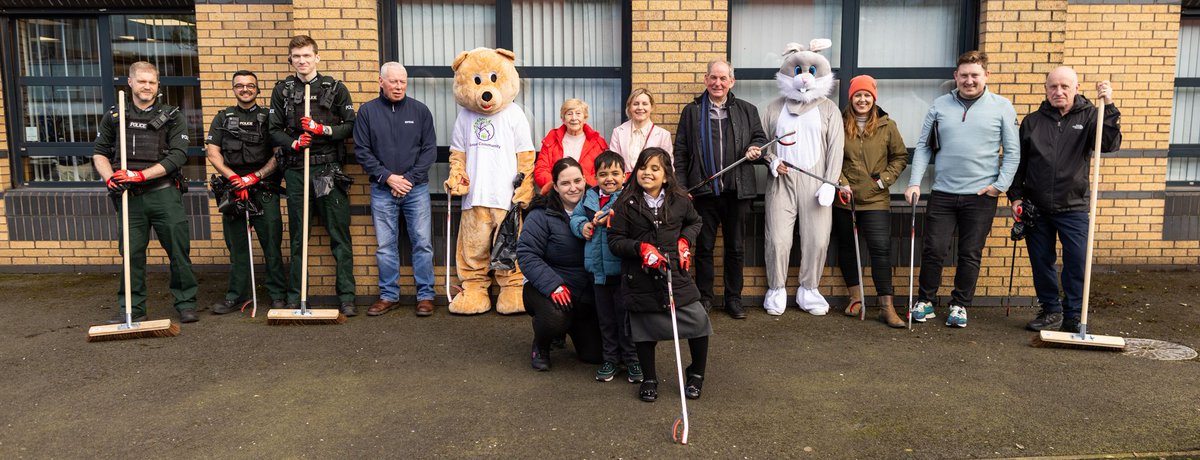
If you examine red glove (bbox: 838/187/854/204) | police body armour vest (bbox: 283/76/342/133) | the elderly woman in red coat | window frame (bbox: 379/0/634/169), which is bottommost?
red glove (bbox: 838/187/854/204)

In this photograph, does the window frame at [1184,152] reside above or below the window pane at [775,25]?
below

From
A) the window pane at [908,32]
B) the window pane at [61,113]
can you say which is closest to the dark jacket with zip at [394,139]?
the window pane at [908,32]

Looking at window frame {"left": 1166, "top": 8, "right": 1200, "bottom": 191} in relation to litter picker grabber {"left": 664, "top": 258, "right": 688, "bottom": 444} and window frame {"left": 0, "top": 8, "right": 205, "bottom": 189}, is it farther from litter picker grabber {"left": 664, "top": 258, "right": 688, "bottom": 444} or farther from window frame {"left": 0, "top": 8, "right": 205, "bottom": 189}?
window frame {"left": 0, "top": 8, "right": 205, "bottom": 189}

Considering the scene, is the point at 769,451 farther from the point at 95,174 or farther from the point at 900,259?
the point at 95,174

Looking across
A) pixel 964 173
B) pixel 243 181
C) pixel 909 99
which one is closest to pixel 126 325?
pixel 243 181

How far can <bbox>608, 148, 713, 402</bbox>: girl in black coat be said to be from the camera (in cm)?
441

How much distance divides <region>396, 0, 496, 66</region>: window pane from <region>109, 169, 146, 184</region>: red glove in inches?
86.9

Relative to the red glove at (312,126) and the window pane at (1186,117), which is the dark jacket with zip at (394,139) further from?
the window pane at (1186,117)

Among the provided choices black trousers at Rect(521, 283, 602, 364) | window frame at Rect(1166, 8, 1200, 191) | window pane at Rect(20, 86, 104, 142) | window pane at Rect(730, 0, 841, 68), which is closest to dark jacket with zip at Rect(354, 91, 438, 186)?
black trousers at Rect(521, 283, 602, 364)

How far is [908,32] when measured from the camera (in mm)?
7012

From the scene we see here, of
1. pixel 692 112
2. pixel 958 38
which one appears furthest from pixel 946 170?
pixel 692 112

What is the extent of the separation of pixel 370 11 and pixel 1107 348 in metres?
5.82

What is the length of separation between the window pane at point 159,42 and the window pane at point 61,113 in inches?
17.0

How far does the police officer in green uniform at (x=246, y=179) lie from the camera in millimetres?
6438
